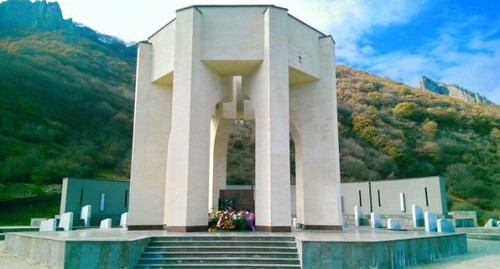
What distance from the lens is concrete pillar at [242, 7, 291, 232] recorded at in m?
12.2

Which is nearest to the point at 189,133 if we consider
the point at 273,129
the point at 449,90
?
the point at 273,129

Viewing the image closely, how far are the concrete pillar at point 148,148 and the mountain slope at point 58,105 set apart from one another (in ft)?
79.3

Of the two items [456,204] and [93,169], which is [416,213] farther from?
[93,169]

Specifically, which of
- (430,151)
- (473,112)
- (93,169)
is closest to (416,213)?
(430,151)

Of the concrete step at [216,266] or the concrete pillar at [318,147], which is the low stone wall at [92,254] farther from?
the concrete pillar at [318,147]

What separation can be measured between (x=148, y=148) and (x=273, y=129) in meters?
5.39

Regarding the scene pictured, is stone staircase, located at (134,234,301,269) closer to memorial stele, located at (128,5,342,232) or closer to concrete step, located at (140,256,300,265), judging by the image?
concrete step, located at (140,256,300,265)

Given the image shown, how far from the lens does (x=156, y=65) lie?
1520cm

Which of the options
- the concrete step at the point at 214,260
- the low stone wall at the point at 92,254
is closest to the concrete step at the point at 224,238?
the concrete step at the point at 214,260

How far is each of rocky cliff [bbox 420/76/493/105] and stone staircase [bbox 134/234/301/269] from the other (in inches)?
2753

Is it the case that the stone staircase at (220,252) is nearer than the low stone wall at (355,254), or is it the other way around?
the low stone wall at (355,254)

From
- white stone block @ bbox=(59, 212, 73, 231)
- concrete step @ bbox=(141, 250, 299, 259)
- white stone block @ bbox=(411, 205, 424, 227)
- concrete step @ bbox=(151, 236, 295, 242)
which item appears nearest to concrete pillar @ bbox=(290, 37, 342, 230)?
concrete step @ bbox=(151, 236, 295, 242)

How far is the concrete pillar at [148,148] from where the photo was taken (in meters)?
14.4

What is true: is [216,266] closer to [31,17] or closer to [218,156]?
[218,156]
